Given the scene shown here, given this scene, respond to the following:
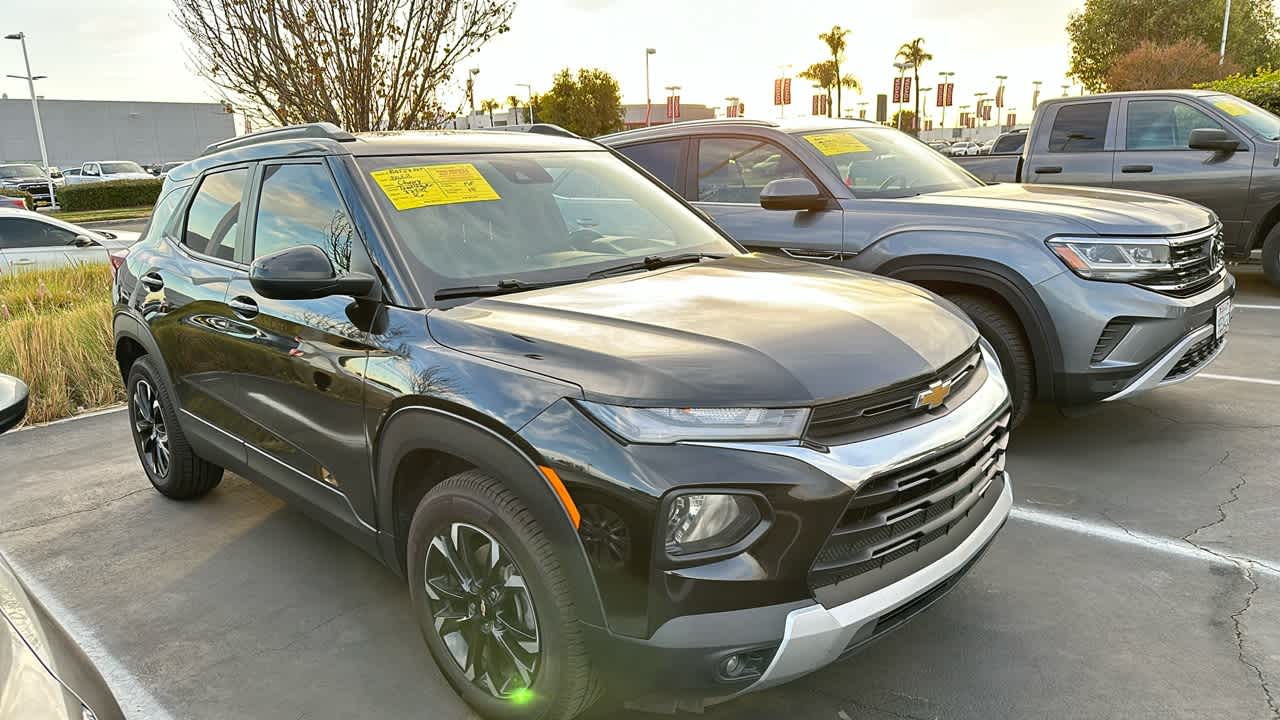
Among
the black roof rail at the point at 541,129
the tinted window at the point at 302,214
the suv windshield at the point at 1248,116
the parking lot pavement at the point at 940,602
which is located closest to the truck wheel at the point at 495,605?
the parking lot pavement at the point at 940,602

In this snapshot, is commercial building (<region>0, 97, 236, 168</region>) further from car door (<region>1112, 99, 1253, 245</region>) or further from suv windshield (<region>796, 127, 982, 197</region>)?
suv windshield (<region>796, 127, 982, 197</region>)

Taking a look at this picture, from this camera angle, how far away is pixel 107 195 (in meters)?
32.0

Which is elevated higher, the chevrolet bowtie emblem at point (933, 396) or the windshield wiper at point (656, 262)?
the windshield wiper at point (656, 262)

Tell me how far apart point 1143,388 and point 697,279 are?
2.65 m

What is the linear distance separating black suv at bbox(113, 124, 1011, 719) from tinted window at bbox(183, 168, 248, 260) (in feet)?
0.20

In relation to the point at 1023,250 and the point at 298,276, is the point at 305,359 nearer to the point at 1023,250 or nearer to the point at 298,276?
the point at 298,276

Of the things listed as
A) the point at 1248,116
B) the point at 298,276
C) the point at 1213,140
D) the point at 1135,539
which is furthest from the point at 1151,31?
the point at 298,276

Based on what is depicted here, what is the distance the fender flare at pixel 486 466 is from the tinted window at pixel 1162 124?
853 cm

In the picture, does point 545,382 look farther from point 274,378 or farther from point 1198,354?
point 1198,354

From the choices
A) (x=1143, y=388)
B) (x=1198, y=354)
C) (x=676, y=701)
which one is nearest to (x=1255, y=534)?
(x=1143, y=388)

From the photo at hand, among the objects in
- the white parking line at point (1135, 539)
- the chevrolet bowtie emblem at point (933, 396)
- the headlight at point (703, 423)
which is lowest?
the white parking line at point (1135, 539)

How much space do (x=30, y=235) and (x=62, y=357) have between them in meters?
5.47

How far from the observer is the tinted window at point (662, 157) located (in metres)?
6.10

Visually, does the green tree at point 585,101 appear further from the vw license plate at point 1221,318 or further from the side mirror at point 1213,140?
the vw license plate at point 1221,318
